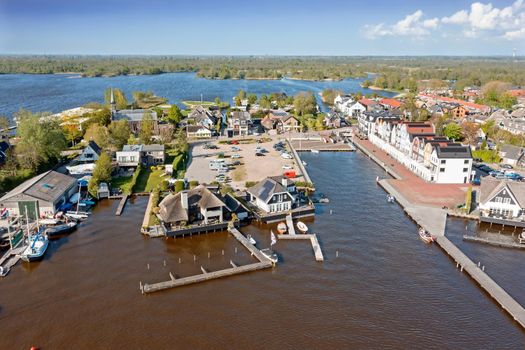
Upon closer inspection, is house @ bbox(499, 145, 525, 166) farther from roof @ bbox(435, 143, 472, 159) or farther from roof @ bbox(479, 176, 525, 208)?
roof @ bbox(479, 176, 525, 208)

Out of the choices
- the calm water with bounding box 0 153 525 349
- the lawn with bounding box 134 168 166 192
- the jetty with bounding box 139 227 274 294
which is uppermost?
the lawn with bounding box 134 168 166 192

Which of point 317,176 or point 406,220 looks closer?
point 406,220

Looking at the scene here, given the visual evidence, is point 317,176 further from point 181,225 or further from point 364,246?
point 181,225

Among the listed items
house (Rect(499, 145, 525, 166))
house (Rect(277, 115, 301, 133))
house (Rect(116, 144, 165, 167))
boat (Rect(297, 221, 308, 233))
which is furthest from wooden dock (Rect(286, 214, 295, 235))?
house (Rect(277, 115, 301, 133))

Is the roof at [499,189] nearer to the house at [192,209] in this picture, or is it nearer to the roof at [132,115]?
the house at [192,209]

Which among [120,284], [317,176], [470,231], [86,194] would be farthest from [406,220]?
[86,194]
